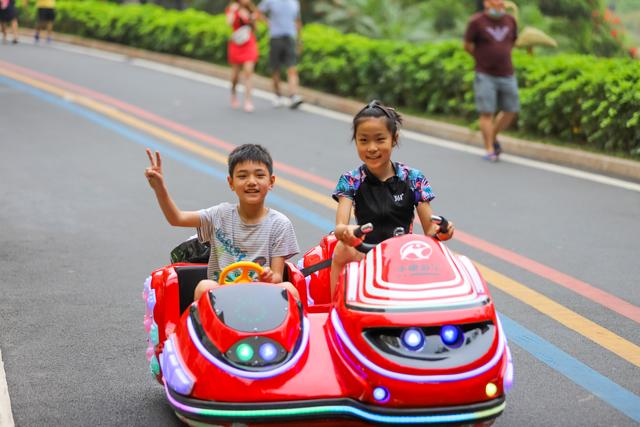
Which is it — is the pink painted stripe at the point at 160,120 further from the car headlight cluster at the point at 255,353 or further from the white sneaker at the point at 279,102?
the car headlight cluster at the point at 255,353

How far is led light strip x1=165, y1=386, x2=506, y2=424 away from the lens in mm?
3977

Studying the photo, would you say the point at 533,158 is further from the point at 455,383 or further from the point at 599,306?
the point at 455,383

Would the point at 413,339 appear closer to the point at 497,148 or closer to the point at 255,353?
the point at 255,353

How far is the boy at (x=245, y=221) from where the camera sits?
4.98 m

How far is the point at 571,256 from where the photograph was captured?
801 centimetres

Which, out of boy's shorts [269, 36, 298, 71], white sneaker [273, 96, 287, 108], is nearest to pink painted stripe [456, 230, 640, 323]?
white sneaker [273, 96, 287, 108]

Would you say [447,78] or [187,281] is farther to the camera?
[447,78]

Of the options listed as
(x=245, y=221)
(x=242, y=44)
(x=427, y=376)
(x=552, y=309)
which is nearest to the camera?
(x=427, y=376)

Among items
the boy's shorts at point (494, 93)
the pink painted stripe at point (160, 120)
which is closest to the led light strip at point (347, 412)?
the pink painted stripe at point (160, 120)

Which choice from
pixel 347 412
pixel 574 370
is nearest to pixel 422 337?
pixel 347 412

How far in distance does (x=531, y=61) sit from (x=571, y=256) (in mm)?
6304

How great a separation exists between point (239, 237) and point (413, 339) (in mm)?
1322

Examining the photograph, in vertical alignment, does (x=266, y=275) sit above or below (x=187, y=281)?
above

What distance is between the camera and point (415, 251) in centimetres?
430
